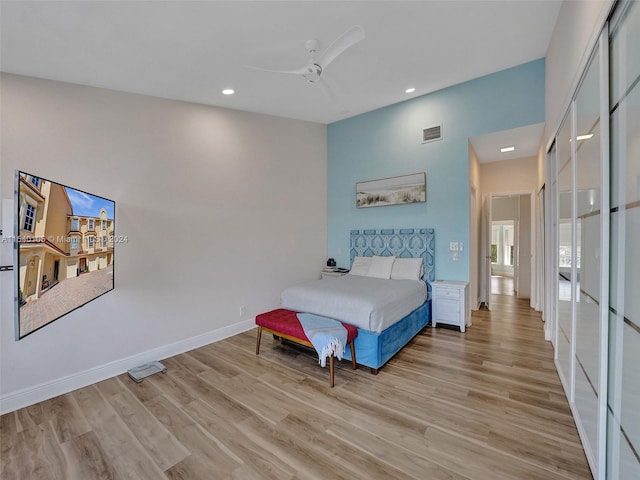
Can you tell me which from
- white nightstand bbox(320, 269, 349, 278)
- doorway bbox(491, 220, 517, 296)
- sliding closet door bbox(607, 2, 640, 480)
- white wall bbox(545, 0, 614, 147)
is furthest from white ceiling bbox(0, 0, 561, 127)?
doorway bbox(491, 220, 517, 296)

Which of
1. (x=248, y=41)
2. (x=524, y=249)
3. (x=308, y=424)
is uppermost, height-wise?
(x=248, y=41)

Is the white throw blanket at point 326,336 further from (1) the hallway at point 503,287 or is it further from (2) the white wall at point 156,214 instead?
(1) the hallway at point 503,287

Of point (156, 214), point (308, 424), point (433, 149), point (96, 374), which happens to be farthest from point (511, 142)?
point (96, 374)

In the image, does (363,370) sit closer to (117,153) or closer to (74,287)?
(74,287)

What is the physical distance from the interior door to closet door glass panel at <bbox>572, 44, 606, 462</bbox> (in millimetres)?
3597

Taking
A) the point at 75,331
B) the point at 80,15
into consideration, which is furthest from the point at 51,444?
the point at 80,15

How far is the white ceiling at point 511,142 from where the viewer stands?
12.8 ft

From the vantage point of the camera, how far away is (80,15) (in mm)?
1984

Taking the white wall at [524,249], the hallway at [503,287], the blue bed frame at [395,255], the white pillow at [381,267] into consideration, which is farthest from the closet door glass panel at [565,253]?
the hallway at [503,287]

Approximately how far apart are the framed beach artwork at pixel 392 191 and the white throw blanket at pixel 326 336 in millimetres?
2615

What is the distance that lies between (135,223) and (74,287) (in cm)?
110

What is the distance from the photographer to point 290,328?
2.89 meters

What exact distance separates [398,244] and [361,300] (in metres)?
2.08

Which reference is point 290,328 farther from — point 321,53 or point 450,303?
point 321,53
